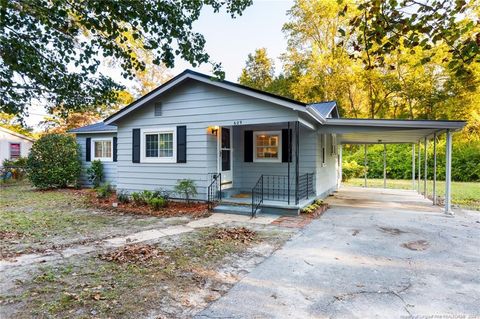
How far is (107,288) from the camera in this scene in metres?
3.30

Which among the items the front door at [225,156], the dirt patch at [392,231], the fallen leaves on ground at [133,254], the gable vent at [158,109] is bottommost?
the dirt patch at [392,231]

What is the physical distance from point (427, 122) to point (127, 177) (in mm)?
9768

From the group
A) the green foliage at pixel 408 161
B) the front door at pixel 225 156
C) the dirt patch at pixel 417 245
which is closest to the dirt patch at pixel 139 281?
the dirt patch at pixel 417 245

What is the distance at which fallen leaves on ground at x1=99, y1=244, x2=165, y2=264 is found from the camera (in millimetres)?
4254

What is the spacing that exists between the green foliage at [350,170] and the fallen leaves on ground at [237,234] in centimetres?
1545

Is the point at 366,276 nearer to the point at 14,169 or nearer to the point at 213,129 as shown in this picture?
the point at 213,129

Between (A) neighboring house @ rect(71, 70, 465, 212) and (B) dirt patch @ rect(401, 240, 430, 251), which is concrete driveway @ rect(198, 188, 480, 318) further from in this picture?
(A) neighboring house @ rect(71, 70, 465, 212)

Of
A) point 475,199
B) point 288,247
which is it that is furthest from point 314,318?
point 475,199

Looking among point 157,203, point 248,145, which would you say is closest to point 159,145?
point 157,203

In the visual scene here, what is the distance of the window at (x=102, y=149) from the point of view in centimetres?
1341

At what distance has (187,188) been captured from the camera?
8727 millimetres

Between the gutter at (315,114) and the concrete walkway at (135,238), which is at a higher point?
the gutter at (315,114)

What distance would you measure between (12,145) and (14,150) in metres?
0.37

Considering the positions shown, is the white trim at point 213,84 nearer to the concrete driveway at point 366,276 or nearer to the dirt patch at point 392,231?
the concrete driveway at point 366,276
